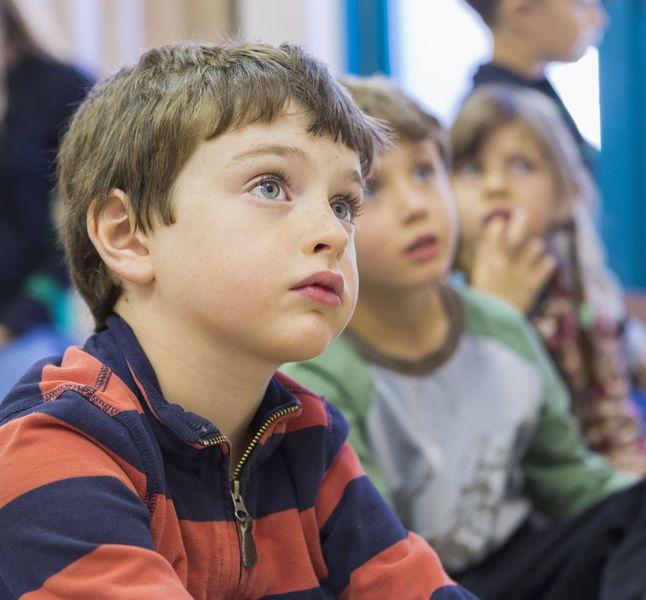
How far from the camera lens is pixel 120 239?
2.69 ft

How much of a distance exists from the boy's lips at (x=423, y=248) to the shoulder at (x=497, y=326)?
16 centimetres

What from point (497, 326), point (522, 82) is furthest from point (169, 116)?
point (522, 82)

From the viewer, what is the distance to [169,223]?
0.78 meters

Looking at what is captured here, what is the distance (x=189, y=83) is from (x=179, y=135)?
0.05 meters

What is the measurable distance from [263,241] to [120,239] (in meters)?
0.14

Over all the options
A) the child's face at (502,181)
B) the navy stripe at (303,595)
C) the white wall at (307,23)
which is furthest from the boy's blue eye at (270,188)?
the white wall at (307,23)

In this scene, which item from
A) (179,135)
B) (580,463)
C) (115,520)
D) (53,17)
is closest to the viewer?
(115,520)

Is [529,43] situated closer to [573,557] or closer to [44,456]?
[573,557]

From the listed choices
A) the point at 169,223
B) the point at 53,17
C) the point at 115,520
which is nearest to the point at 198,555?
Answer: the point at 115,520

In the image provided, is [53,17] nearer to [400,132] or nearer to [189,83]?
[400,132]

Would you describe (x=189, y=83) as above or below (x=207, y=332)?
above

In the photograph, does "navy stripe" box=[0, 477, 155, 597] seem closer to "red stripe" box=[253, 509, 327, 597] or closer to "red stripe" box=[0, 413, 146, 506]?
"red stripe" box=[0, 413, 146, 506]

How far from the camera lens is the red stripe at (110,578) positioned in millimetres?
647

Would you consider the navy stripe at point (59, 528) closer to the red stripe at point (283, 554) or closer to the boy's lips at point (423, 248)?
the red stripe at point (283, 554)
